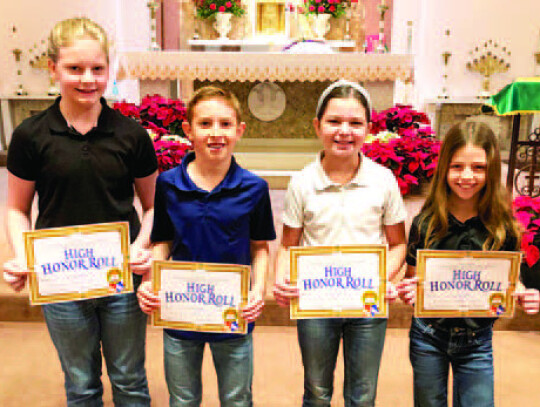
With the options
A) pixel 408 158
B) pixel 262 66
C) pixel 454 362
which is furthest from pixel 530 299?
pixel 262 66

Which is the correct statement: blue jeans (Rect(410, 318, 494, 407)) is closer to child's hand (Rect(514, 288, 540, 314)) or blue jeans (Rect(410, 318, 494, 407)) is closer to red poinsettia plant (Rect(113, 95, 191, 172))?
child's hand (Rect(514, 288, 540, 314))

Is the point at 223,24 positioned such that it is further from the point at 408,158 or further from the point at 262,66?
the point at 408,158

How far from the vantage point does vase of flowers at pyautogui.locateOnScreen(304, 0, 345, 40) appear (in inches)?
278

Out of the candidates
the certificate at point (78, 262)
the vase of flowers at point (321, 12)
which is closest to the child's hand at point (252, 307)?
the certificate at point (78, 262)

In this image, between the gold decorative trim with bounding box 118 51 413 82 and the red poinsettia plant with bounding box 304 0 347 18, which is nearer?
the gold decorative trim with bounding box 118 51 413 82

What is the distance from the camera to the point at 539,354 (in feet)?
8.68

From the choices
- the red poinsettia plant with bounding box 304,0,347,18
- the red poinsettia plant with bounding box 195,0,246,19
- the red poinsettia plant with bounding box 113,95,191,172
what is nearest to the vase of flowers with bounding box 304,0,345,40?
the red poinsettia plant with bounding box 304,0,347,18

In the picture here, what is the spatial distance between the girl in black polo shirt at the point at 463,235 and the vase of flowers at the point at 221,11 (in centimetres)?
660

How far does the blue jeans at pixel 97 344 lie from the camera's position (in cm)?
159

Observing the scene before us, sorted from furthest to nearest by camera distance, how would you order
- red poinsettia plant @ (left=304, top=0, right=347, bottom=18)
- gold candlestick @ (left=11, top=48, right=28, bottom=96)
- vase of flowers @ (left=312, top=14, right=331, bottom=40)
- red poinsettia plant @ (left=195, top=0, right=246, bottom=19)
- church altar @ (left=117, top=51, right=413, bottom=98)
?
gold candlestick @ (left=11, top=48, right=28, bottom=96) < red poinsettia plant @ (left=195, top=0, right=246, bottom=19) < vase of flowers @ (left=312, top=14, right=331, bottom=40) < red poinsettia plant @ (left=304, top=0, right=347, bottom=18) < church altar @ (left=117, top=51, right=413, bottom=98)

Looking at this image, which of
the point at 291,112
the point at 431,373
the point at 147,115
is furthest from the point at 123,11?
the point at 431,373

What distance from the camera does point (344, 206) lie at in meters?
1.55

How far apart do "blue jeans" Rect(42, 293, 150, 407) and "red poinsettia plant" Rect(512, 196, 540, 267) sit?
7.01 feet

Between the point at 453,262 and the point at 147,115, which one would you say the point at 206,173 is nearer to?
the point at 453,262
